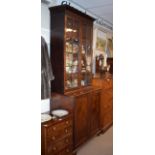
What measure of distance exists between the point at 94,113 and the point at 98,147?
1.94 feet

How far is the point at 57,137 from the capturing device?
2256mm

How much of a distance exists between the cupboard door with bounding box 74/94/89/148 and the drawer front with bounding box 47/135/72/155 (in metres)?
0.25

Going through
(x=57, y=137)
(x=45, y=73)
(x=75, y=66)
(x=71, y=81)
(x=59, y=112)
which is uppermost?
(x=75, y=66)

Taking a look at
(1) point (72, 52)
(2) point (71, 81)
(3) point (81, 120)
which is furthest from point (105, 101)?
(1) point (72, 52)

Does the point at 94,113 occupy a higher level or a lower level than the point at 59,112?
lower

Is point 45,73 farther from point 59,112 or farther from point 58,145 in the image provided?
point 58,145

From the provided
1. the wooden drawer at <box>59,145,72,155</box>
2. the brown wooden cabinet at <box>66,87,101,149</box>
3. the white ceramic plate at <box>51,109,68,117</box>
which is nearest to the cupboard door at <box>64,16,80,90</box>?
the brown wooden cabinet at <box>66,87,101,149</box>

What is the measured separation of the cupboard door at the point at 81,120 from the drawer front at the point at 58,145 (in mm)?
250

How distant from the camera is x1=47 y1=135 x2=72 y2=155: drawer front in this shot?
2145 mm
